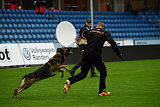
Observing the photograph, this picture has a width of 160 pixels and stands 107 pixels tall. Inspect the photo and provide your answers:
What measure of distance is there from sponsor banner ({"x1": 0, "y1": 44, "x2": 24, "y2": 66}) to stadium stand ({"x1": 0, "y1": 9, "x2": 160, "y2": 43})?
3.33 metres

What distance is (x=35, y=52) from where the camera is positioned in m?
18.8

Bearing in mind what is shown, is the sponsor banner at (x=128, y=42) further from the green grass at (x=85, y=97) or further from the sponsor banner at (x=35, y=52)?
the green grass at (x=85, y=97)

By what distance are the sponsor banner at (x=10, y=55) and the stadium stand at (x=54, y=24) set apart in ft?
10.9

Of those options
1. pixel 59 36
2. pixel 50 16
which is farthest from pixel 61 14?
pixel 59 36

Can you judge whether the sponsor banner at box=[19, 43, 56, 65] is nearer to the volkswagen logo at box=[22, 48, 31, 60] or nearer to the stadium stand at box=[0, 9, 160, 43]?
the volkswagen logo at box=[22, 48, 31, 60]

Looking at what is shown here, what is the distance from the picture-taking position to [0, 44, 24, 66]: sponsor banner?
1758 centimetres

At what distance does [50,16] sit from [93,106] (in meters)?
19.9

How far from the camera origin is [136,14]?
31203 millimetres

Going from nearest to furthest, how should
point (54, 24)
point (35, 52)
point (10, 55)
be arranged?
point (10, 55) < point (35, 52) < point (54, 24)

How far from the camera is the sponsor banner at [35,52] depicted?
18438 mm

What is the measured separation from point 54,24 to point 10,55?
7999mm

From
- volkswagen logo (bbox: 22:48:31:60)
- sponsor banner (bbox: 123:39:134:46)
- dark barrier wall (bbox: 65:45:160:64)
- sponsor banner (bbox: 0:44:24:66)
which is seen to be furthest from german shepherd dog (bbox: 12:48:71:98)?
sponsor banner (bbox: 123:39:134:46)

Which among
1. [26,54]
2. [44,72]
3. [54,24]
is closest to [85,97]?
[44,72]

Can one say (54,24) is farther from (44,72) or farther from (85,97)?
(85,97)
